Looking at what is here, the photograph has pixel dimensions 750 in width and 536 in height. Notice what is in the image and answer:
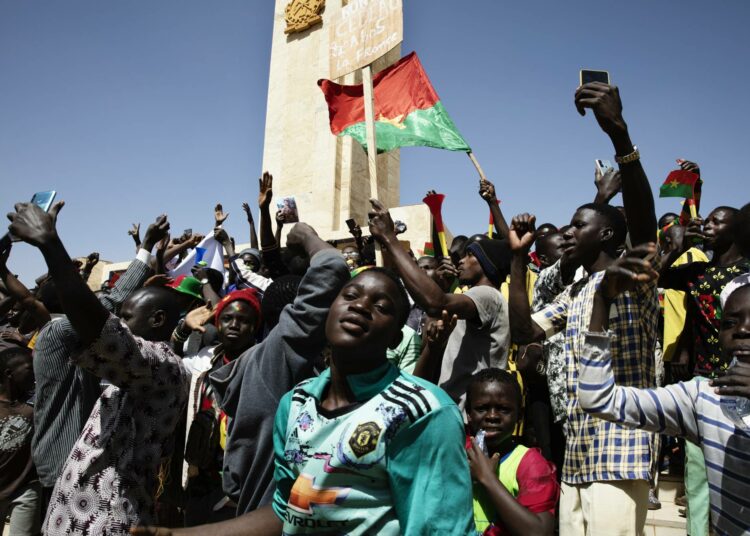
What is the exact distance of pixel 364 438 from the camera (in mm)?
1608

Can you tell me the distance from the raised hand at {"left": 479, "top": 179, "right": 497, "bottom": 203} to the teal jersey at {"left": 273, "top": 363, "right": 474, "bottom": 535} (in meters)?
3.68

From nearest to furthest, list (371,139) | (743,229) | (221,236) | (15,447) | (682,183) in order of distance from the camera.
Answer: (743,229)
(15,447)
(371,139)
(682,183)
(221,236)

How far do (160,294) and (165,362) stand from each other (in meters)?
0.46

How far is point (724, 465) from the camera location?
1765 mm

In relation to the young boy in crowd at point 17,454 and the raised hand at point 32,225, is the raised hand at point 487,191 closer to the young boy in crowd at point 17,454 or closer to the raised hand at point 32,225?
the raised hand at point 32,225

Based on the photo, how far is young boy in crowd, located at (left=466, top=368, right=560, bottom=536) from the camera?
2.63m

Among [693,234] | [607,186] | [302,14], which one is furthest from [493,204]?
[302,14]

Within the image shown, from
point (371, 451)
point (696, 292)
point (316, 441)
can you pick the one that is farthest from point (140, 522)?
point (696, 292)

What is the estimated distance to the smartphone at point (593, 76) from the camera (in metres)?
2.54

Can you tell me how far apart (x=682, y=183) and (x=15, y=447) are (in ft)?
20.9

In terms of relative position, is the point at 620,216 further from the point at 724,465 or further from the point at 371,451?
the point at 371,451

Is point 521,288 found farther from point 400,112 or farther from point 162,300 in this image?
point 400,112

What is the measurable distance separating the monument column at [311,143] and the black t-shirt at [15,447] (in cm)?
996

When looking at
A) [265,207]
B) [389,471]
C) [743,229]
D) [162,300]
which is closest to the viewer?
[389,471]
